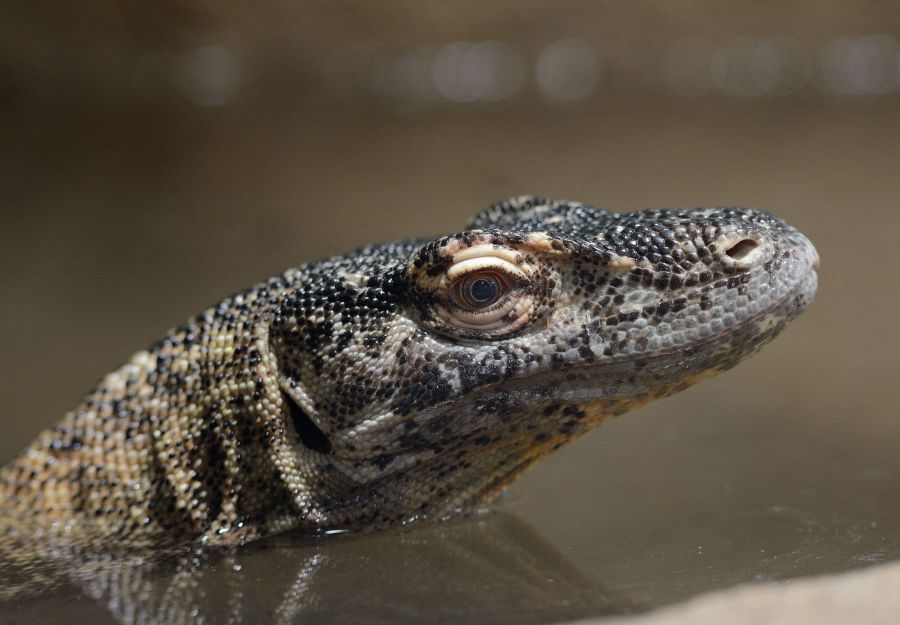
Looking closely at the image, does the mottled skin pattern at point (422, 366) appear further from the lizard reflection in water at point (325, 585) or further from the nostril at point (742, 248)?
the lizard reflection in water at point (325, 585)

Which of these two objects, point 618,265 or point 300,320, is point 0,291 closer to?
point 300,320

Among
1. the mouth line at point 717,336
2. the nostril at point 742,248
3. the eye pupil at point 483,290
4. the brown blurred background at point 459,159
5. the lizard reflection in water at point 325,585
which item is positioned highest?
the brown blurred background at point 459,159

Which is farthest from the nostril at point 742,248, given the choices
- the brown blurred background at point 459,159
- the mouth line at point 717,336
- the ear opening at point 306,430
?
the ear opening at point 306,430

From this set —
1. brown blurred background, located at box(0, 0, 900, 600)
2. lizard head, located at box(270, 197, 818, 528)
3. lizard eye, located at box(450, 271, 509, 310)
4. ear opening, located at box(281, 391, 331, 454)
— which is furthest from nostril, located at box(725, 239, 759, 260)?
ear opening, located at box(281, 391, 331, 454)

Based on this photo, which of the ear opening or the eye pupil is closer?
the eye pupil

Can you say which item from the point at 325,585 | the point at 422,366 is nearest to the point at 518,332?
the point at 422,366

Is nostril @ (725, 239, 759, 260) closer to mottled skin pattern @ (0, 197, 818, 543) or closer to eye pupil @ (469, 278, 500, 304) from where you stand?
mottled skin pattern @ (0, 197, 818, 543)

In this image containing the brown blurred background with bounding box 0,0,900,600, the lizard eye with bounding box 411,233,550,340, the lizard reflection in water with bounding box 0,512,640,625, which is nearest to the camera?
the lizard reflection in water with bounding box 0,512,640,625
